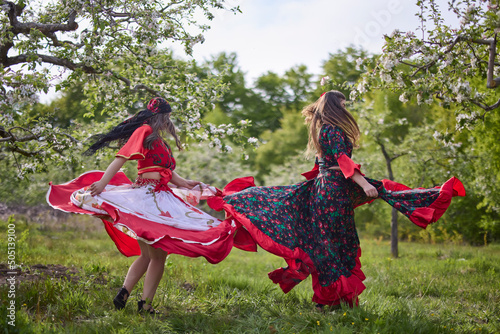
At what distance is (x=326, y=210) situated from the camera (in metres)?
4.03

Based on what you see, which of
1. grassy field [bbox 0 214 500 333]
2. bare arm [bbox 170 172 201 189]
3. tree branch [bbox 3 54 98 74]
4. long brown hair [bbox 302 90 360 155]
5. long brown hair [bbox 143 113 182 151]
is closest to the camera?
grassy field [bbox 0 214 500 333]

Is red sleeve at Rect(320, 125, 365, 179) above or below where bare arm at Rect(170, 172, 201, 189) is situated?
above

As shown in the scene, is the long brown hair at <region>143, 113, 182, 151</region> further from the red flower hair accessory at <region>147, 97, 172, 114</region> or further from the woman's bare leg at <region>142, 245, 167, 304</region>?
the woman's bare leg at <region>142, 245, 167, 304</region>

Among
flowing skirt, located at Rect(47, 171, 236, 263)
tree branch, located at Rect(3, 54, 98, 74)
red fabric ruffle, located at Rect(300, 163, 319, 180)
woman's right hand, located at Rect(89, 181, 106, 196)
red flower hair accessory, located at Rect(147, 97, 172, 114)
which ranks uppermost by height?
tree branch, located at Rect(3, 54, 98, 74)

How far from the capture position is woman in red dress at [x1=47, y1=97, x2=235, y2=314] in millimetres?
3531

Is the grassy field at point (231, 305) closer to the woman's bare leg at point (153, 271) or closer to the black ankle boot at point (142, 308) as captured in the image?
the black ankle boot at point (142, 308)

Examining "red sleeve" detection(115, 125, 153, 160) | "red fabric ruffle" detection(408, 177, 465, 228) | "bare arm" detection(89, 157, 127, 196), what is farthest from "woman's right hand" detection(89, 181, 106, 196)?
"red fabric ruffle" detection(408, 177, 465, 228)

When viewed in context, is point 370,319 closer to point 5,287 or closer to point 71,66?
point 5,287

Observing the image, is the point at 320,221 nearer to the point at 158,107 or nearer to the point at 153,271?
the point at 153,271

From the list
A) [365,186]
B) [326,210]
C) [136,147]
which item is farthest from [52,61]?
[365,186]

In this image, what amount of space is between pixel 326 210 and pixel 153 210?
5.14 ft

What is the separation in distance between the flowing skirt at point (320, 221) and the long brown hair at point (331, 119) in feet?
1.19

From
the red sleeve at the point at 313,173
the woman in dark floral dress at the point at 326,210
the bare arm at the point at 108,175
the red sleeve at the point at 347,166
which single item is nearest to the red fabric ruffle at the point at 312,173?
the red sleeve at the point at 313,173

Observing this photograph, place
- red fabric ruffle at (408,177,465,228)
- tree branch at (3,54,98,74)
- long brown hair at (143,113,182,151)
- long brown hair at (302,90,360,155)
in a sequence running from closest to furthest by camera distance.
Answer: red fabric ruffle at (408,177,465,228)
long brown hair at (143,113,182,151)
long brown hair at (302,90,360,155)
tree branch at (3,54,98,74)
